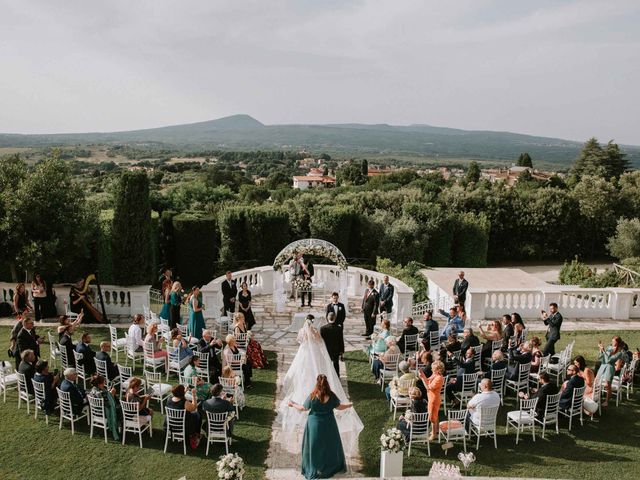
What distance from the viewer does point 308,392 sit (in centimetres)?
1014

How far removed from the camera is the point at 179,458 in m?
9.17

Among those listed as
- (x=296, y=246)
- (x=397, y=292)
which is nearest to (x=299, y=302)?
(x=296, y=246)

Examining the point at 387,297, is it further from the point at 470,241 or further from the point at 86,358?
the point at 470,241

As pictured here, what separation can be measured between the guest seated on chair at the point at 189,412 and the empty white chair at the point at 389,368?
414cm

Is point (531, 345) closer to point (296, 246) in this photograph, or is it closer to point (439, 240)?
point (296, 246)

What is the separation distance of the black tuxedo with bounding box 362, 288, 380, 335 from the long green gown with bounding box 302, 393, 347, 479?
6725 millimetres

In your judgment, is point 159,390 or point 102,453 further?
point 159,390

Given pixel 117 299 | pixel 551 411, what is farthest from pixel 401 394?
pixel 117 299

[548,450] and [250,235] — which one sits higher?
[250,235]

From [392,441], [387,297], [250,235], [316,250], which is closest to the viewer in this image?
[392,441]

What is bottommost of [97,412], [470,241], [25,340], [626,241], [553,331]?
[626,241]

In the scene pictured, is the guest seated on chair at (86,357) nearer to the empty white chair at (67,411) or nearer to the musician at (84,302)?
the empty white chair at (67,411)

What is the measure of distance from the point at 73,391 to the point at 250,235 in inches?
705

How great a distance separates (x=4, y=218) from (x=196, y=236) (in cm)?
1053
